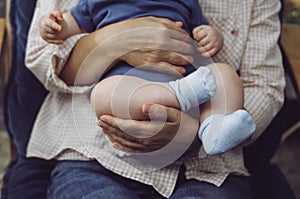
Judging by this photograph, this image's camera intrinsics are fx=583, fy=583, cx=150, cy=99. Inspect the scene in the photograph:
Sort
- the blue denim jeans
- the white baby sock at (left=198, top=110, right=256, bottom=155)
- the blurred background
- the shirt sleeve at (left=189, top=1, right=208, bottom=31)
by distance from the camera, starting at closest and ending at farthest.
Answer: the white baby sock at (left=198, top=110, right=256, bottom=155) → the blue denim jeans → the shirt sleeve at (left=189, top=1, right=208, bottom=31) → the blurred background

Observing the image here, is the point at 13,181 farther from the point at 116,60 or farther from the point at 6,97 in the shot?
the point at 116,60

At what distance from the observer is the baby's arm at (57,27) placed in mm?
1322

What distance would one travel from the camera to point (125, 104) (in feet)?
3.97

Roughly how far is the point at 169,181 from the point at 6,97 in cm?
58

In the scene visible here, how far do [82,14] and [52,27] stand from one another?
11cm

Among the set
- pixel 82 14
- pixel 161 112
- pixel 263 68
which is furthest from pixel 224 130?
pixel 82 14

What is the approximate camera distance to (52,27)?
1.32 metres

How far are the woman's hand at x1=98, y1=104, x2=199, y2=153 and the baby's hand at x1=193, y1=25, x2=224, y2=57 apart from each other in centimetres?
18

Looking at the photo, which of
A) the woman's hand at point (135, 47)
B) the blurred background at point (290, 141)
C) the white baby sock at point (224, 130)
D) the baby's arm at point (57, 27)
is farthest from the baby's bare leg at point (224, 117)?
the blurred background at point (290, 141)

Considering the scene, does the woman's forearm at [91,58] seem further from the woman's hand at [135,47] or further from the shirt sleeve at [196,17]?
the shirt sleeve at [196,17]

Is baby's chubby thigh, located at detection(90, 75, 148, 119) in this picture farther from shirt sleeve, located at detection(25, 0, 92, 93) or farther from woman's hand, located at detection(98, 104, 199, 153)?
shirt sleeve, located at detection(25, 0, 92, 93)

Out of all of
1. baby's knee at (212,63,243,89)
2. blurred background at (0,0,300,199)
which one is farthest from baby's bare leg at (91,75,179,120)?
blurred background at (0,0,300,199)

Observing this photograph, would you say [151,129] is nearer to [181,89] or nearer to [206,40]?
[181,89]

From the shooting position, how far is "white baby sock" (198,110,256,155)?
1.17 meters
